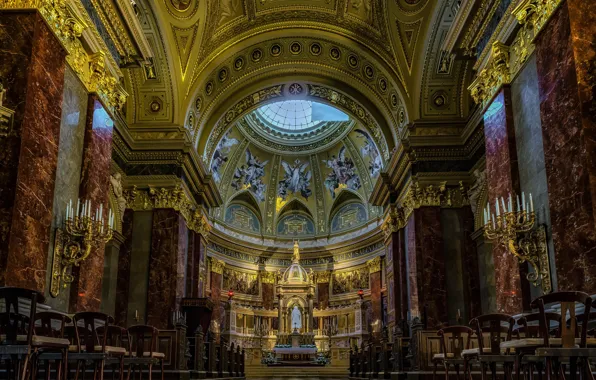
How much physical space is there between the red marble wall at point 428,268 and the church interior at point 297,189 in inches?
2.3

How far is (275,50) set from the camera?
784 inches

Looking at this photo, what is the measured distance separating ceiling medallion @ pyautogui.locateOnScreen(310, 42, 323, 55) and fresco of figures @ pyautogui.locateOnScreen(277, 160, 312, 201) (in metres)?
11.7

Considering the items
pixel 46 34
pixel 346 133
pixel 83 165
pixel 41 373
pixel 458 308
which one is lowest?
pixel 41 373

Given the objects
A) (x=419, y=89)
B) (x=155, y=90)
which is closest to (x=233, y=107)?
(x=155, y=90)

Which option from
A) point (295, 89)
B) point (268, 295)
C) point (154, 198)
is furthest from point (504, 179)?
point (268, 295)

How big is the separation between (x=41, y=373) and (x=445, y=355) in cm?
642

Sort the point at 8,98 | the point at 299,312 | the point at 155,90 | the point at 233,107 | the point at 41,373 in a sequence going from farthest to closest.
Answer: the point at 299,312
the point at 233,107
the point at 155,90
the point at 41,373
the point at 8,98

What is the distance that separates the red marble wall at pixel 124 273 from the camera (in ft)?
52.9

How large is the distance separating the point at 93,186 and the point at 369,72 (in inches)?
464

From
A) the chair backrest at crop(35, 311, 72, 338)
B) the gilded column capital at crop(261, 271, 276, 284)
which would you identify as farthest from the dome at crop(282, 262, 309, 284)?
the chair backrest at crop(35, 311, 72, 338)

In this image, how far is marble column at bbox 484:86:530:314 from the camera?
30.8 ft

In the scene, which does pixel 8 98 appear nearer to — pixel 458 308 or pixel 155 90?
pixel 155 90

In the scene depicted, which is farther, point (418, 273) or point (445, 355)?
point (418, 273)

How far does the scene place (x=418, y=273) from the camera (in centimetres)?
1645
